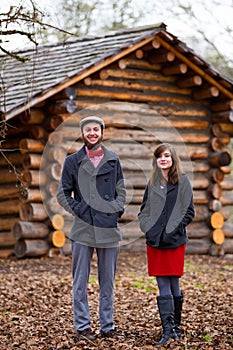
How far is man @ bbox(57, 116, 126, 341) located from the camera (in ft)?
23.2

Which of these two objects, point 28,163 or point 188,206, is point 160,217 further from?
point 28,163

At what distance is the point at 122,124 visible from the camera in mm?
15141

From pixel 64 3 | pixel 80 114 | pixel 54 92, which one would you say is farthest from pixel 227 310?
pixel 64 3

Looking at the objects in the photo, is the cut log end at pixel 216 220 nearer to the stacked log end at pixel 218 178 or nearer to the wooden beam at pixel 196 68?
the stacked log end at pixel 218 178

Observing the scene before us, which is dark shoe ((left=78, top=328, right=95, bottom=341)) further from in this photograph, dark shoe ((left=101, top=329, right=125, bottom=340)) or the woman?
the woman

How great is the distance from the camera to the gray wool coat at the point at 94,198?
7.06 metres

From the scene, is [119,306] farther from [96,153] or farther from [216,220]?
[216,220]

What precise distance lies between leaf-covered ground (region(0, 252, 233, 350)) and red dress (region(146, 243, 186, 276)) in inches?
25.0

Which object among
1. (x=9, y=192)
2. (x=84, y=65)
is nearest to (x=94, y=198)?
(x=84, y=65)

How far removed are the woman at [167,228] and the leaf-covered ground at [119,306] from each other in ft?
1.16

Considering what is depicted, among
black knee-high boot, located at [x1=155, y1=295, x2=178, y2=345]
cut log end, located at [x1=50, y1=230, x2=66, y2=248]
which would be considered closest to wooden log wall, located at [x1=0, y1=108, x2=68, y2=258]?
cut log end, located at [x1=50, y1=230, x2=66, y2=248]

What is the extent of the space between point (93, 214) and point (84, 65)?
277 inches

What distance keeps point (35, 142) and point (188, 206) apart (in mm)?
7543

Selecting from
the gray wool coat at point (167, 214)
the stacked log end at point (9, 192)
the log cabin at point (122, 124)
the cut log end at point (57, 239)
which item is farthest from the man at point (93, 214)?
the stacked log end at point (9, 192)
